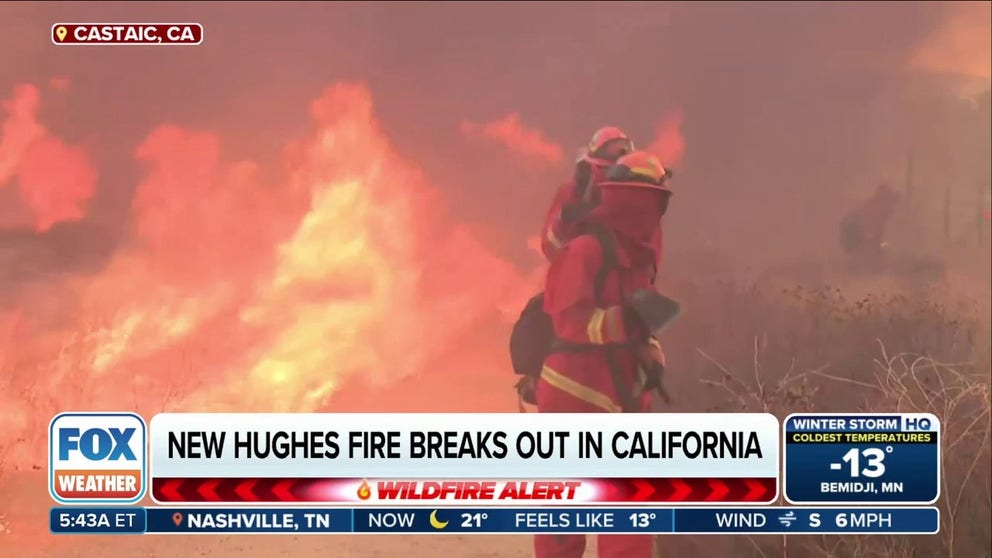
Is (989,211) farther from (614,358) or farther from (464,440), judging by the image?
(464,440)

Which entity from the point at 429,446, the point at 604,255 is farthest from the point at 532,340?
the point at 429,446

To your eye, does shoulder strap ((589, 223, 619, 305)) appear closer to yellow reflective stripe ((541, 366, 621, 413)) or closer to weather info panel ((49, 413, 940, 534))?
yellow reflective stripe ((541, 366, 621, 413))

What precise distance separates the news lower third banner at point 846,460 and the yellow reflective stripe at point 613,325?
0.87 metres

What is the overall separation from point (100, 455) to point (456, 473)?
1.62m

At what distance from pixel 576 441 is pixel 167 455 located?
6.05 feet

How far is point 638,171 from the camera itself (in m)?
4.00

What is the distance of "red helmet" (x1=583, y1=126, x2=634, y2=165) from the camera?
402 cm

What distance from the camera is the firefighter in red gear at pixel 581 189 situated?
13.2ft

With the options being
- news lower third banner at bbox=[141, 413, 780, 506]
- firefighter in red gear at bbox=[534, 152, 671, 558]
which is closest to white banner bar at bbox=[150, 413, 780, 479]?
news lower third banner at bbox=[141, 413, 780, 506]

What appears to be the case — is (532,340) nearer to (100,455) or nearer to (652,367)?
(652,367)

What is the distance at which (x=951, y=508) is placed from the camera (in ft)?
13.5

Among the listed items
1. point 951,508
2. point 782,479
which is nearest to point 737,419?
point 782,479

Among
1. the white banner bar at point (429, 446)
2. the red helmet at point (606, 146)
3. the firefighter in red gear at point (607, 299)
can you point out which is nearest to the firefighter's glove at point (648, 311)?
the firefighter in red gear at point (607, 299)

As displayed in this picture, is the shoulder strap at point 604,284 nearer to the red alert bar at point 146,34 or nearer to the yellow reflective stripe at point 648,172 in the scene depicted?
the yellow reflective stripe at point 648,172
